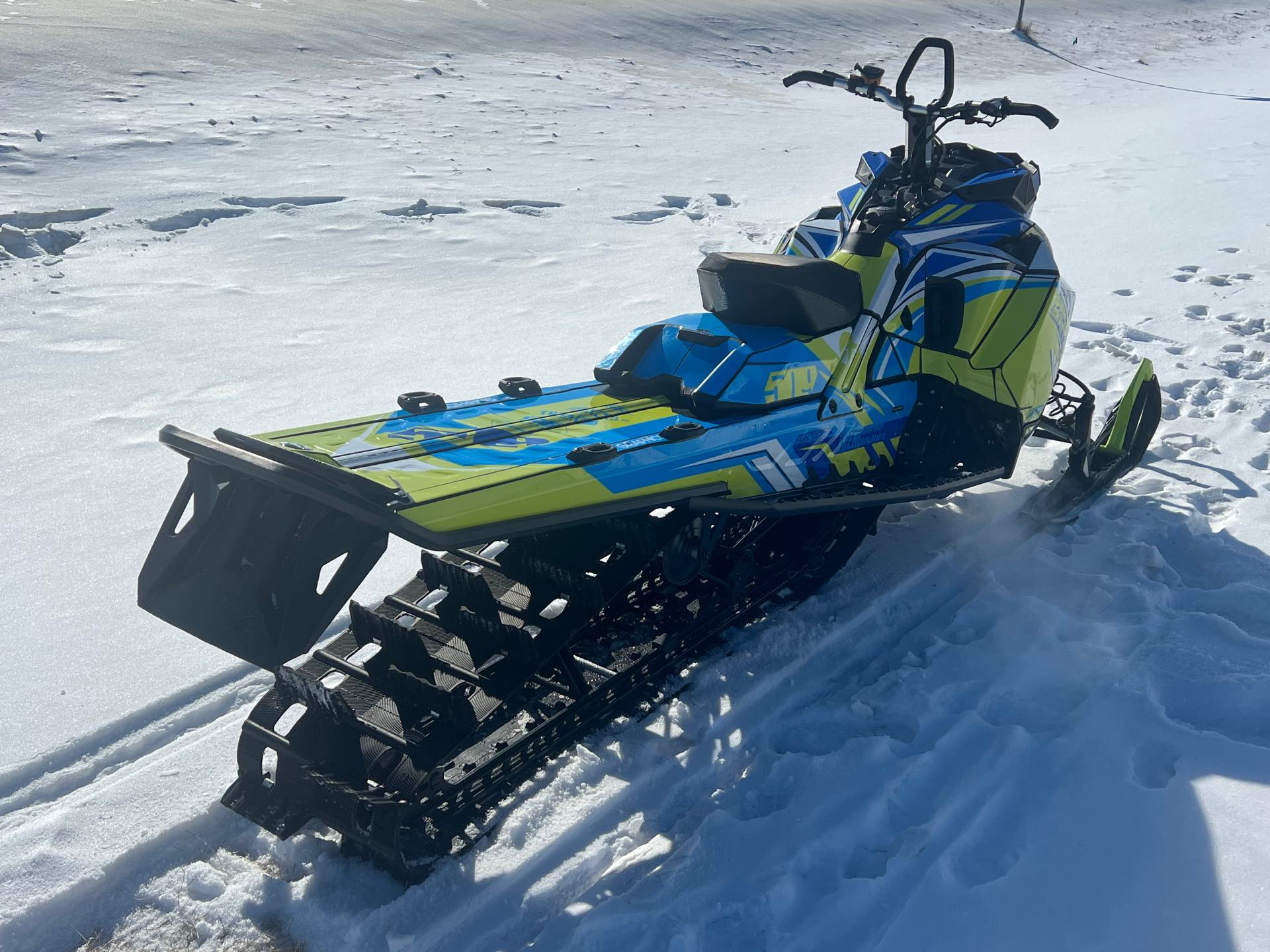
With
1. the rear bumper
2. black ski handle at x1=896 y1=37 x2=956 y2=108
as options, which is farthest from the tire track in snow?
black ski handle at x1=896 y1=37 x2=956 y2=108

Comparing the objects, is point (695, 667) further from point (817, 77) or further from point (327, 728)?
point (817, 77)

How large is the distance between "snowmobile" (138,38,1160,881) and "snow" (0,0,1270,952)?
0.20 metres

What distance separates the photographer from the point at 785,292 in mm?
3744

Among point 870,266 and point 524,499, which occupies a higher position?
point 870,266

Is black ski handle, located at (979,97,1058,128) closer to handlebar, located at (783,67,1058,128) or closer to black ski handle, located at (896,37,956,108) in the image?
handlebar, located at (783,67,1058,128)

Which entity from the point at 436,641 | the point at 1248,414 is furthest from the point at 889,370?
the point at 1248,414

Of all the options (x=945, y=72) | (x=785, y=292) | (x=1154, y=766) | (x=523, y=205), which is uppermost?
(x=945, y=72)

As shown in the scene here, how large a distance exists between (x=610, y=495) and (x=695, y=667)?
985 millimetres

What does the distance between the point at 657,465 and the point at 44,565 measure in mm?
2653

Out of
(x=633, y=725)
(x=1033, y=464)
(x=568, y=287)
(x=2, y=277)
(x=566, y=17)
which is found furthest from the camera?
(x=566, y=17)

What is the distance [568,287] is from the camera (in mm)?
7785

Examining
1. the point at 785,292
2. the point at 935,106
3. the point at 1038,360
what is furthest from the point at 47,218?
the point at 1038,360

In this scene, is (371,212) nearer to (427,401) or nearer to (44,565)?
(44,565)

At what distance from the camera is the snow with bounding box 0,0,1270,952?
269 cm
